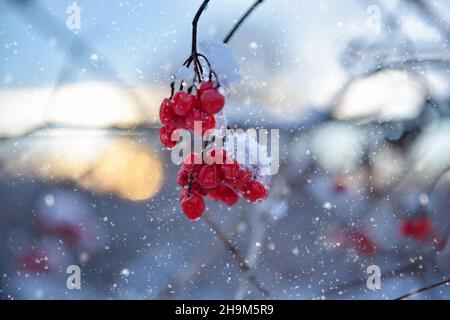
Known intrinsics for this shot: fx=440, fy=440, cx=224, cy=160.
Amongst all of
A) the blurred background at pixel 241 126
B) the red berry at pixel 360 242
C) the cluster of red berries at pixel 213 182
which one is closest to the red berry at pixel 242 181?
the cluster of red berries at pixel 213 182

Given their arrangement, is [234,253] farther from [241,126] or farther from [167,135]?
[167,135]

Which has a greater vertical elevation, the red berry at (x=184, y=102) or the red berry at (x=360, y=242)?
the red berry at (x=360, y=242)

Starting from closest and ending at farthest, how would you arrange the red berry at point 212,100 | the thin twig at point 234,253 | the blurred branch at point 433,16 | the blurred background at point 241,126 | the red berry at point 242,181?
the red berry at point 212,100 < the red berry at point 242,181 < the blurred branch at point 433,16 < the blurred background at point 241,126 < the thin twig at point 234,253

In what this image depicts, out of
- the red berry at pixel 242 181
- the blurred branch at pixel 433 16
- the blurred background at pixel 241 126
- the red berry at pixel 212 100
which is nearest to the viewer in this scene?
the red berry at pixel 212 100

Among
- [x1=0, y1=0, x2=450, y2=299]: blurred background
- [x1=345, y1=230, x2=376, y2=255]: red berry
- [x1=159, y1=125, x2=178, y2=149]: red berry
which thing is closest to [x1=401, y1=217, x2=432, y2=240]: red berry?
[x1=0, y1=0, x2=450, y2=299]: blurred background

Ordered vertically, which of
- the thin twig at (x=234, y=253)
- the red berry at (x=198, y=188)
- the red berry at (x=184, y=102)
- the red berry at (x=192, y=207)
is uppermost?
the thin twig at (x=234, y=253)

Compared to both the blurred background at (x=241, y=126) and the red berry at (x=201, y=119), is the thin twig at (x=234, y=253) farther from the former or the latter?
the red berry at (x=201, y=119)
